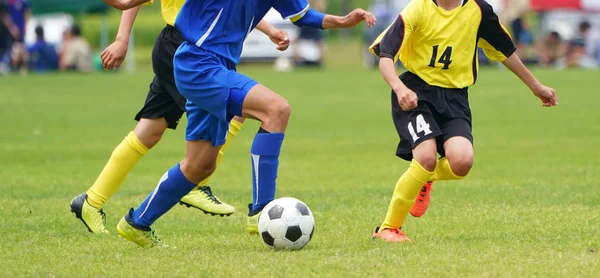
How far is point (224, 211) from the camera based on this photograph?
7.70 metres

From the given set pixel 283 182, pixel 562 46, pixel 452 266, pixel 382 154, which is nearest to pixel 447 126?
pixel 452 266

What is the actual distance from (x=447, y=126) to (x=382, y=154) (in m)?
5.89

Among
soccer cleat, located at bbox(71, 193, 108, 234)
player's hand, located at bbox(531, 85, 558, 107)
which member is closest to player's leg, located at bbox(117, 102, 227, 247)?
soccer cleat, located at bbox(71, 193, 108, 234)

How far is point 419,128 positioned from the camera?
20.8 feet

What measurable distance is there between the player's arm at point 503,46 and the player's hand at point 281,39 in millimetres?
1190

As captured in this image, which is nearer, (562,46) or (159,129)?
(159,129)

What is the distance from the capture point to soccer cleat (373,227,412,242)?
6.27 meters

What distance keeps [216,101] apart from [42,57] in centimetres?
2571

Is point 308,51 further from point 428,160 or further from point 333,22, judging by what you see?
point 428,160

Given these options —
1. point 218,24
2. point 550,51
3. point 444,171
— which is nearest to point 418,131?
point 444,171

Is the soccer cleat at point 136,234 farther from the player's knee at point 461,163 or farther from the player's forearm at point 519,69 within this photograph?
the player's forearm at point 519,69

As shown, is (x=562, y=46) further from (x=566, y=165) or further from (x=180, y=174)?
(x=180, y=174)

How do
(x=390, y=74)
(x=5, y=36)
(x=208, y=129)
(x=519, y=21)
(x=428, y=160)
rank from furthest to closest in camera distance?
(x=519, y=21), (x=5, y=36), (x=428, y=160), (x=390, y=74), (x=208, y=129)

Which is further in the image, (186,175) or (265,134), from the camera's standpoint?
(186,175)
